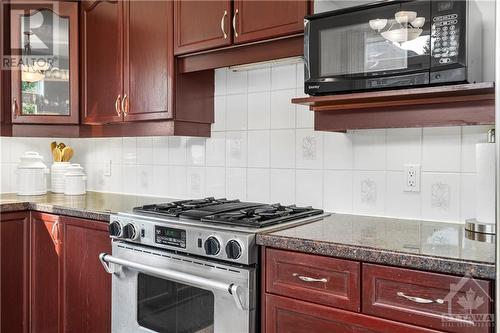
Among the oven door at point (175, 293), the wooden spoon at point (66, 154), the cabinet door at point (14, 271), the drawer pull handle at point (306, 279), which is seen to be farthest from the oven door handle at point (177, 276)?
the wooden spoon at point (66, 154)

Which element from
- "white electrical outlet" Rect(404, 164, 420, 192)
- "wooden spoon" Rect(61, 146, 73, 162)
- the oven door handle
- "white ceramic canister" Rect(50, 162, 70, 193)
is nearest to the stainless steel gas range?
the oven door handle

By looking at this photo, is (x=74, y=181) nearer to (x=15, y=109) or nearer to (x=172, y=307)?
(x=15, y=109)

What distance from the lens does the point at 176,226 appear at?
5.30 feet

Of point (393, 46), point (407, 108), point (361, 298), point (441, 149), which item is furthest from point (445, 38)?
point (361, 298)

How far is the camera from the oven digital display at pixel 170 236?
1597mm

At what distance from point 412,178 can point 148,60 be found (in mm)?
1401

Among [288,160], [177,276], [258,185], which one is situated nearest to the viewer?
[177,276]

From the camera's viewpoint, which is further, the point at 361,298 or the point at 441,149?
the point at 441,149

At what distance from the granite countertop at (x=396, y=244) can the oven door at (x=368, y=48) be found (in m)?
0.50

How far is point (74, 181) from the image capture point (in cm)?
269

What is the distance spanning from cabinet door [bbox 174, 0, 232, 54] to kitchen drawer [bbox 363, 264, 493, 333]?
1198mm

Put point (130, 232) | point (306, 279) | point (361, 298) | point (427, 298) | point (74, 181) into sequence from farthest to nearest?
point (74, 181)
point (130, 232)
point (306, 279)
point (361, 298)
point (427, 298)

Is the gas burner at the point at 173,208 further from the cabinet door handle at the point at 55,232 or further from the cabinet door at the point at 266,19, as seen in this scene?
the cabinet door at the point at 266,19

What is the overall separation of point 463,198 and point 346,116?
541 millimetres
